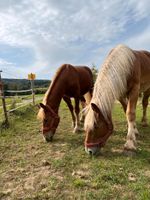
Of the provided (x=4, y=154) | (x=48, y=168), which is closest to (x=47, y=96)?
(x=4, y=154)

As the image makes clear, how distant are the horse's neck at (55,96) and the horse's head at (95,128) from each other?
150 centimetres

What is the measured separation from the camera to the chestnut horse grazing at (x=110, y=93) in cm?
362

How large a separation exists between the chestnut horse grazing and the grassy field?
0.34 m

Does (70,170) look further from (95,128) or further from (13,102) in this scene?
(13,102)

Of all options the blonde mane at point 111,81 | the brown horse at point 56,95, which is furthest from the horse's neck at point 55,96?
the blonde mane at point 111,81

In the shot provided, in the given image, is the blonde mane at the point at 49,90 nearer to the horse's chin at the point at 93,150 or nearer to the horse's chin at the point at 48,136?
the horse's chin at the point at 48,136

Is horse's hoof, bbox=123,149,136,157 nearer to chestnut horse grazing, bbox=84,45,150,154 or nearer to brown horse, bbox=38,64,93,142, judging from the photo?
chestnut horse grazing, bbox=84,45,150,154

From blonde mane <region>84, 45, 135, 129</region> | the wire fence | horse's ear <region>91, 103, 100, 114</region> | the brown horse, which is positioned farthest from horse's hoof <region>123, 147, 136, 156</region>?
the wire fence

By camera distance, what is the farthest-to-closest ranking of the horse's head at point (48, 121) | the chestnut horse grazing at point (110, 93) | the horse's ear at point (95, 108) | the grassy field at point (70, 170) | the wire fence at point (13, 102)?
the wire fence at point (13, 102) → the horse's head at point (48, 121) → the chestnut horse grazing at point (110, 93) → the horse's ear at point (95, 108) → the grassy field at point (70, 170)

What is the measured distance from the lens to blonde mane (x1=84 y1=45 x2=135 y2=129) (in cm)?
364

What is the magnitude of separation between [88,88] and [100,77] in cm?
289

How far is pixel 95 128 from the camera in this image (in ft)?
11.9

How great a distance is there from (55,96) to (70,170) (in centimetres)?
205

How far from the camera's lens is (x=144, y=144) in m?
4.42
